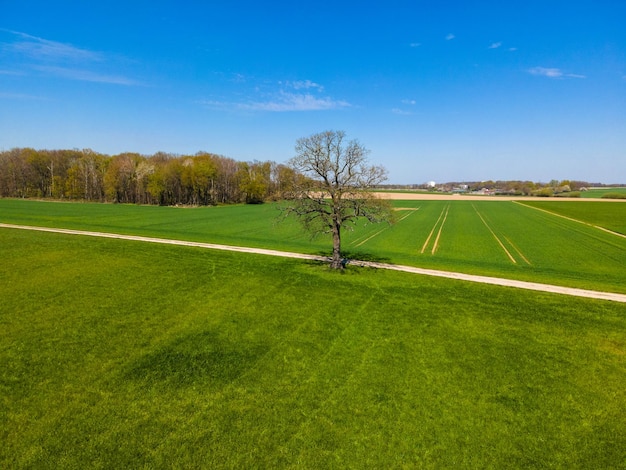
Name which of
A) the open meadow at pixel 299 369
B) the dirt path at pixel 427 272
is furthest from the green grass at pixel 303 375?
the dirt path at pixel 427 272

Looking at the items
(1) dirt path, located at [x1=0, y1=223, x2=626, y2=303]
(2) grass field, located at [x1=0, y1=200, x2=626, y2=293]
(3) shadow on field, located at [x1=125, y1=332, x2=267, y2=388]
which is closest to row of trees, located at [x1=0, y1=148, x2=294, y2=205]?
(2) grass field, located at [x1=0, y1=200, x2=626, y2=293]

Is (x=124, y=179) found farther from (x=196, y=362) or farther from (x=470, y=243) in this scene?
(x=196, y=362)

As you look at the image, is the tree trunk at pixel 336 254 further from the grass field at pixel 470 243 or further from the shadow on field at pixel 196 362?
the shadow on field at pixel 196 362

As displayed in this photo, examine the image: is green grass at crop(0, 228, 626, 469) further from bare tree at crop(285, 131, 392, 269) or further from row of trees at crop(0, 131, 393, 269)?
row of trees at crop(0, 131, 393, 269)

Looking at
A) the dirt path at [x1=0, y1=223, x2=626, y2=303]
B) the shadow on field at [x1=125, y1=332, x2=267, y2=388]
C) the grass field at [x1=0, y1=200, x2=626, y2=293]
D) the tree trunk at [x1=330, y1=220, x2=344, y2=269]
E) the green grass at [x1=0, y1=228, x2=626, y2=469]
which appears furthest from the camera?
the grass field at [x1=0, y1=200, x2=626, y2=293]

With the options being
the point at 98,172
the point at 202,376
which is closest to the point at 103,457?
the point at 202,376

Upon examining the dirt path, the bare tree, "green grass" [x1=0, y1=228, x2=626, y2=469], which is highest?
the bare tree
